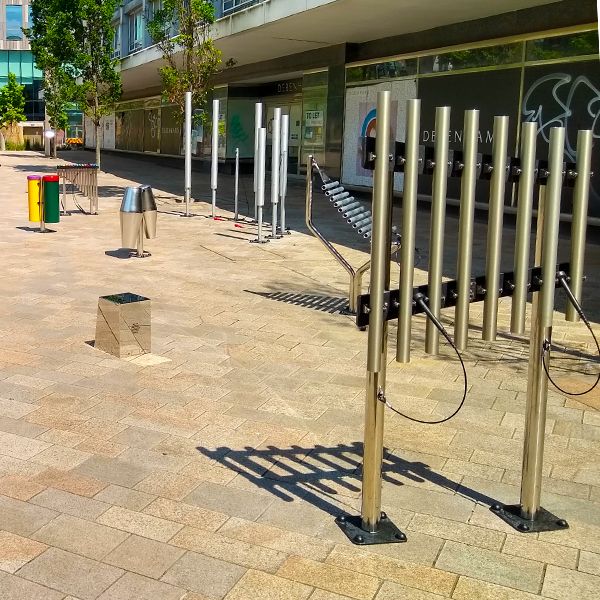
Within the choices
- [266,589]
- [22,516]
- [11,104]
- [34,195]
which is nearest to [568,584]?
[266,589]

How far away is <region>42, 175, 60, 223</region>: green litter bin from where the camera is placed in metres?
14.2

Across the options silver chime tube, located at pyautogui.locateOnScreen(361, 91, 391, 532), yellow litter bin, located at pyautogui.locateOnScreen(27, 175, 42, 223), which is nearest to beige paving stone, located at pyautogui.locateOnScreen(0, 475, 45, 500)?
silver chime tube, located at pyautogui.locateOnScreen(361, 91, 391, 532)

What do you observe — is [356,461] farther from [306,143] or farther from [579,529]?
[306,143]

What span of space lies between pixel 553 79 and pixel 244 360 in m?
10.7

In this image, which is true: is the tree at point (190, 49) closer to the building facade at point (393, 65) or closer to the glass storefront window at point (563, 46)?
the building facade at point (393, 65)

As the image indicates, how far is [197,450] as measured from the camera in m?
4.80

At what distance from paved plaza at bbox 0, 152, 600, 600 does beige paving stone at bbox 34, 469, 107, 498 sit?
0.01m

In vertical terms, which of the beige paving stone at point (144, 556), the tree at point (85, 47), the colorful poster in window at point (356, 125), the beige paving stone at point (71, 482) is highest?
the tree at point (85, 47)

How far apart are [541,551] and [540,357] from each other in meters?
0.87

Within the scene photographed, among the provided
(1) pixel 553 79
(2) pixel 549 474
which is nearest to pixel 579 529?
(2) pixel 549 474

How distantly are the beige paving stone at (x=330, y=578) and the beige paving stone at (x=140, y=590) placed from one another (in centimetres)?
46

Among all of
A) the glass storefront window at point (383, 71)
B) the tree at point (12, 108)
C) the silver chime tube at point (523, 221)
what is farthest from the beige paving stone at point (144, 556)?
the tree at point (12, 108)

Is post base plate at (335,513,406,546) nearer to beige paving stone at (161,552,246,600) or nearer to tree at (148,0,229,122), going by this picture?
beige paving stone at (161,552,246,600)

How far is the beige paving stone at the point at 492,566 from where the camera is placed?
3428 mm
